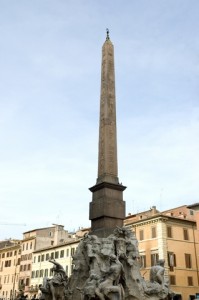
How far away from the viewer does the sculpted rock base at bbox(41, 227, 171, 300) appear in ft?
29.5

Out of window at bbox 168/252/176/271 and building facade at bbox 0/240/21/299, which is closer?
window at bbox 168/252/176/271

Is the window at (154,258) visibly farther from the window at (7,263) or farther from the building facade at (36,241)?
the window at (7,263)

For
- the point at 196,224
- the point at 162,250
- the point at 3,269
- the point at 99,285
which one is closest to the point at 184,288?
the point at 162,250

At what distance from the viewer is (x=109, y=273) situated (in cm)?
878

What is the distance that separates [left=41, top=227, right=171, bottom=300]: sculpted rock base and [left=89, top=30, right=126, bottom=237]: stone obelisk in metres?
0.65

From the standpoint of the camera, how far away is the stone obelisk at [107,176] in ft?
37.0

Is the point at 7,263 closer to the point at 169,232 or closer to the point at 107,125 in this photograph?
the point at 169,232

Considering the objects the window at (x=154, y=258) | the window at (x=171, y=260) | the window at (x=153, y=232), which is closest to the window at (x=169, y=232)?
the window at (x=153, y=232)

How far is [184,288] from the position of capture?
27.4 m

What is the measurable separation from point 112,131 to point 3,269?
4019cm

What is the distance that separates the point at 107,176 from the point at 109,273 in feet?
12.1

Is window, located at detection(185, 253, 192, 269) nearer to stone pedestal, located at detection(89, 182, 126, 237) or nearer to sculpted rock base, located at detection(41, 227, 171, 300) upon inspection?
stone pedestal, located at detection(89, 182, 126, 237)

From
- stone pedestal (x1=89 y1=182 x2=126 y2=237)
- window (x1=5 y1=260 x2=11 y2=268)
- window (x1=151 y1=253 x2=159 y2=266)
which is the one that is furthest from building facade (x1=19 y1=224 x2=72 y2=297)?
stone pedestal (x1=89 y1=182 x2=126 y2=237)

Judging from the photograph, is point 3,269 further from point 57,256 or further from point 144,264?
point 144,264
